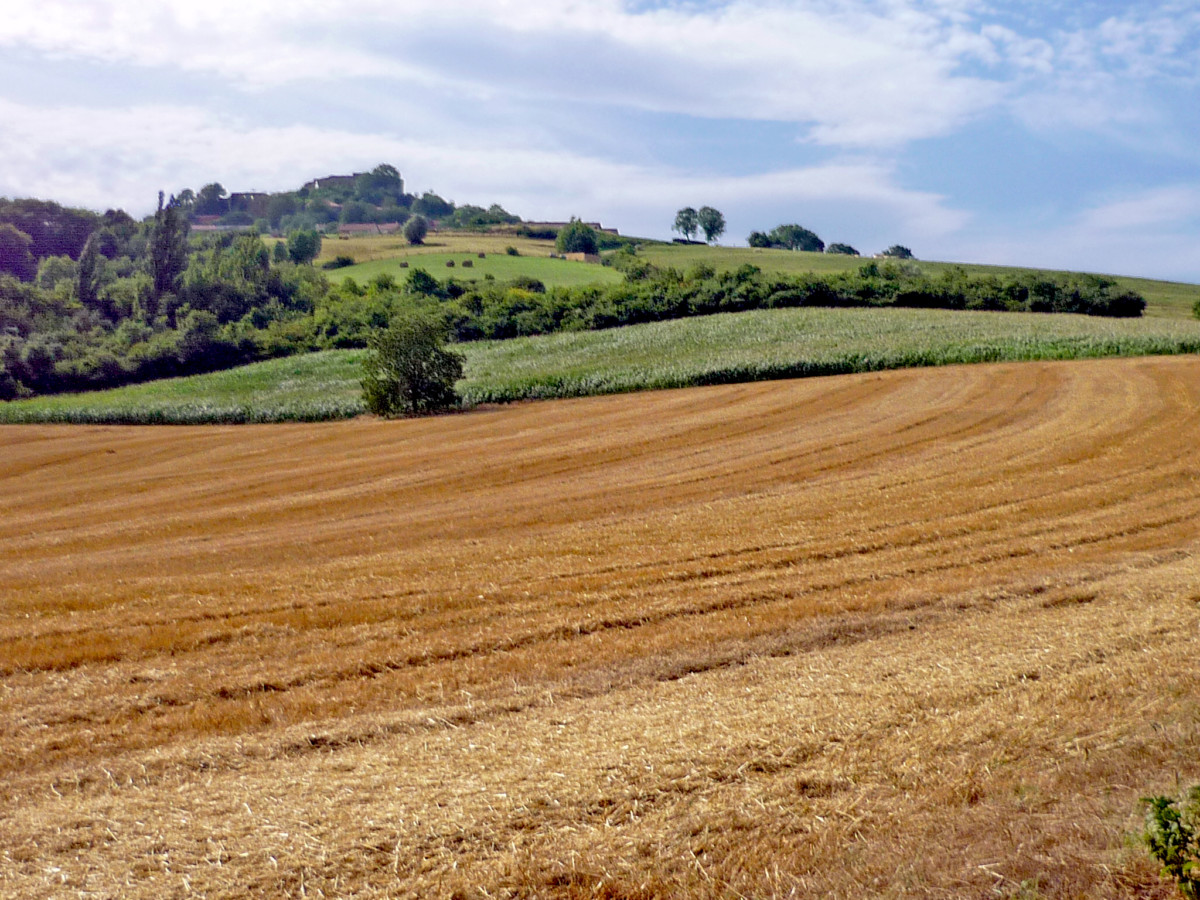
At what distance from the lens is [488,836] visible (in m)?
4.87

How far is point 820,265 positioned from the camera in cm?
8619

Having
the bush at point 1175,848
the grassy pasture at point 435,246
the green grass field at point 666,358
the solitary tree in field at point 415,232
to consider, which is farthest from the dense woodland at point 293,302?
the bush at point 1175,848

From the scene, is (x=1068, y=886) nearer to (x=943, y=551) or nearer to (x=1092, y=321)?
(x=943, y=551)

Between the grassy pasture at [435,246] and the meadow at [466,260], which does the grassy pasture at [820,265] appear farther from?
the grassy pasture at [435,246]

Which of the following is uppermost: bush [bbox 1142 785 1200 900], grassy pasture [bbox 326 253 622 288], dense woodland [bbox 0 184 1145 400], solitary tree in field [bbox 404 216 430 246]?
solitary tree in field [bbox 404 216 430 246]

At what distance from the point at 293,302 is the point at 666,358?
47006 mm

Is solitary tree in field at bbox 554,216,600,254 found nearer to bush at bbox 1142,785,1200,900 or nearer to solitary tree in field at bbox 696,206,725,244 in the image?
solitary tree in field at bbox 696,206,725,244

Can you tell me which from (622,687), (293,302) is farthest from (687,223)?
(622,687)

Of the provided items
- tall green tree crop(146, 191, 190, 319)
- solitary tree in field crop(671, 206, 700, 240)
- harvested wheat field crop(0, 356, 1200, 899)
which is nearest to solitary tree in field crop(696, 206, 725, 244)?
solitary tree in field crop(671, 206, 700, 240)

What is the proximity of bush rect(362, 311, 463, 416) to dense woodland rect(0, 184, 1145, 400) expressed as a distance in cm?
995

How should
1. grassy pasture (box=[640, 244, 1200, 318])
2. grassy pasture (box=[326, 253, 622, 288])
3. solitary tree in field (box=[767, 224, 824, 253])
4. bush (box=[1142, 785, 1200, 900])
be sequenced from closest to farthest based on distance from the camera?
1. bush (box=[1142, 785, 1200, 900])
2. grassy pasture (box=[640, 244, 1200, 318])
3. grassy pasture (box=[326, 253, 622, 288])
4. solitary tree in field (box=[767, 224, 824, 253])

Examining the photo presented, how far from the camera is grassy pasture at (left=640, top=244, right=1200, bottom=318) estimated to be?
70.3 meters

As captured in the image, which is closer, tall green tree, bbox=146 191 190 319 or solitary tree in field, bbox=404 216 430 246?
tall green tree, bbox=146 191 190 319

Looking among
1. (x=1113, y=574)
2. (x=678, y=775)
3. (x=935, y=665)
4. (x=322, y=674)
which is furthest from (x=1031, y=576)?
(x=322, y=674)
